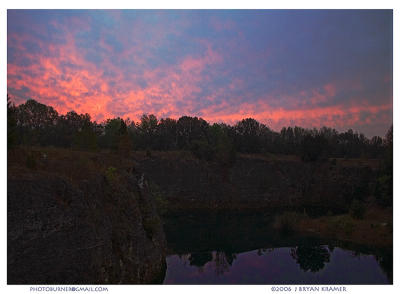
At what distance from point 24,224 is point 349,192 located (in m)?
73.4

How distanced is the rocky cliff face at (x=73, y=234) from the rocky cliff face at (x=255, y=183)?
4577cm

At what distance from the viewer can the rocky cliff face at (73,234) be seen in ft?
44.3

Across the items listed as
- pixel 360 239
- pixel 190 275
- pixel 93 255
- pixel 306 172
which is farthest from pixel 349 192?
pixel 93 255

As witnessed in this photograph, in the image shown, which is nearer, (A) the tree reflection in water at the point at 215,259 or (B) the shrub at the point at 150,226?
(B) the shrub at the point at 150,226

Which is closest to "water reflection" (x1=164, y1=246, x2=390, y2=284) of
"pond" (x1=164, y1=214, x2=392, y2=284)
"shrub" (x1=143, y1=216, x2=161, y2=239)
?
"pond" (x1=164, y1=214, x2=392, y2=284)

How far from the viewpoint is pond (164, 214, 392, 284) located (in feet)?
90.6

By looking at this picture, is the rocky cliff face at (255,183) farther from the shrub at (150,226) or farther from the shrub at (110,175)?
the shrub at (110,175)

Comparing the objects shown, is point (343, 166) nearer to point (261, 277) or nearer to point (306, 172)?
point (306, 172)

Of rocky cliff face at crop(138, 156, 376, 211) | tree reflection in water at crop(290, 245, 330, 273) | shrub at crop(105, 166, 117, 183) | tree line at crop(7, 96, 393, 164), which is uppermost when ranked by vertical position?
tree line at crop(7, 96, 393, 164)

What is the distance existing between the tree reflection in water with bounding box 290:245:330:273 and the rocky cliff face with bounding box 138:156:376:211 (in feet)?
100

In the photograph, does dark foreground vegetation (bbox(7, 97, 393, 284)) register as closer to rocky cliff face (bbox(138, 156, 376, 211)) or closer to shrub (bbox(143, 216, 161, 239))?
shrub (bbox(143, 216, 161, 239))

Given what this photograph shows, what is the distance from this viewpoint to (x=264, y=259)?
34.1m

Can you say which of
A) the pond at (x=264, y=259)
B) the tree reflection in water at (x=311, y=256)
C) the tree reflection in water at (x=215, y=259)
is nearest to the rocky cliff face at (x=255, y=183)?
the pond at (x=264, y=259)

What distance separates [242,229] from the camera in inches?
1951
